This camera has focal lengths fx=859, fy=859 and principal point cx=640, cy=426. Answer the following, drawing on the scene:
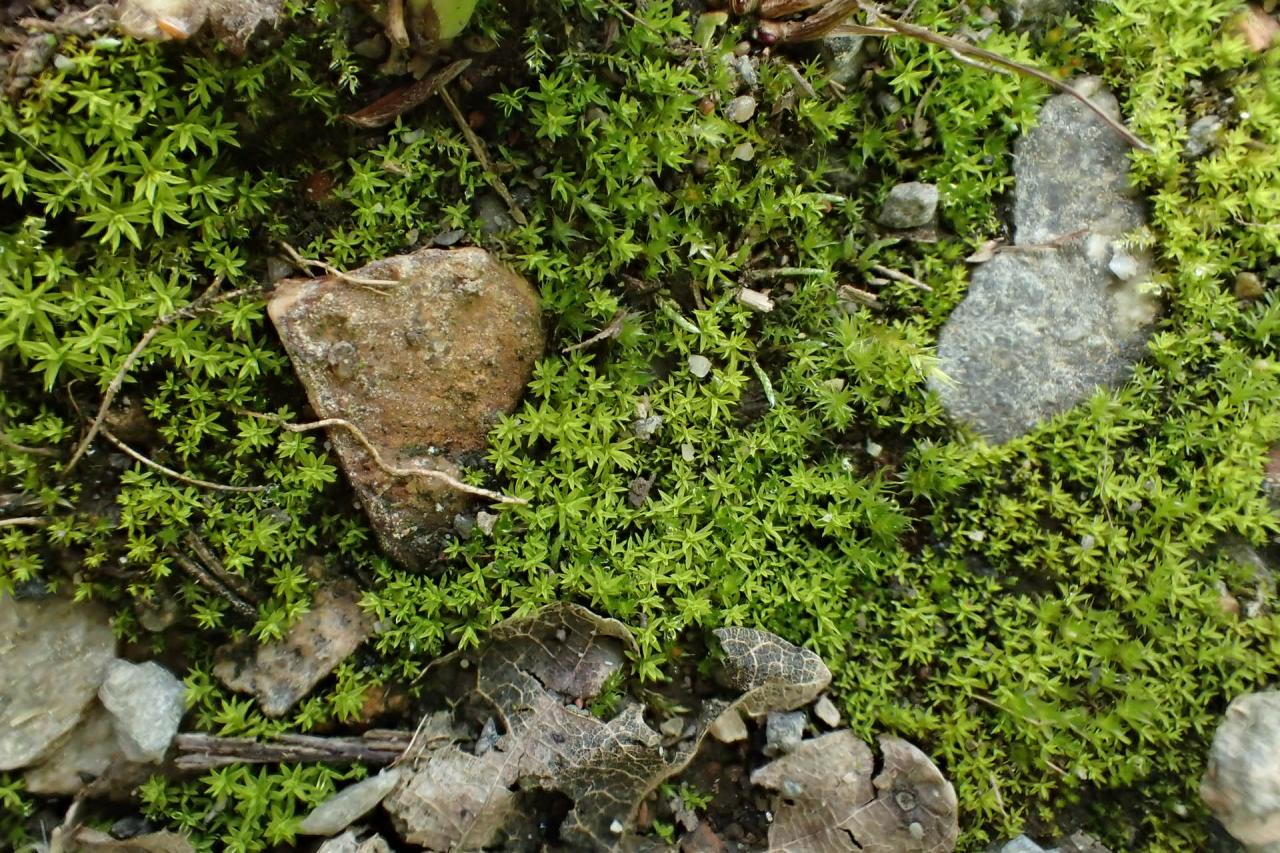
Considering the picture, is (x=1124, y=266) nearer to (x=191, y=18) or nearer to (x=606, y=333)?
(x=606, y=333)

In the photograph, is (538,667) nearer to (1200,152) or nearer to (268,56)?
(268,56)

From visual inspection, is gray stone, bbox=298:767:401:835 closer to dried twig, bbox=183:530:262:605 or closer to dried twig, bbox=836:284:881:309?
dried twig, bbox=183:530:262:605

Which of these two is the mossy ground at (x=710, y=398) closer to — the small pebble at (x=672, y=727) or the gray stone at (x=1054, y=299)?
the gray stone at (x=1054, y=299)

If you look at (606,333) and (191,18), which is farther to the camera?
(606,333)

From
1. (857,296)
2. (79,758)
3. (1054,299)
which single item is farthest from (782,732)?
(79,758)

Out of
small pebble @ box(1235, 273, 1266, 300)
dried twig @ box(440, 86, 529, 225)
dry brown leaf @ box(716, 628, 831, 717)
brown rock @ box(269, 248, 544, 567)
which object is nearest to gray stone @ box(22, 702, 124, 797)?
brown rock @ box(269, 248, 544, 567)

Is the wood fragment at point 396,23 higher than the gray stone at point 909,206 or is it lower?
higher

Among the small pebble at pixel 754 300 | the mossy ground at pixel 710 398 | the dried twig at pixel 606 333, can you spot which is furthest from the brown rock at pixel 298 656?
the small pebble at pixel 754 300
